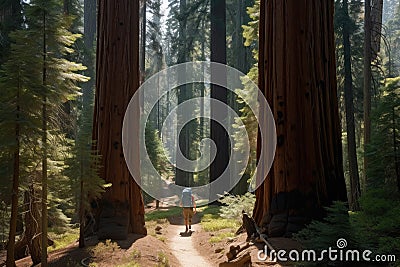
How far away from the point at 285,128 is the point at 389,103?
2.18 metres

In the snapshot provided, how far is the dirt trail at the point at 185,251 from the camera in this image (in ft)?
27.1

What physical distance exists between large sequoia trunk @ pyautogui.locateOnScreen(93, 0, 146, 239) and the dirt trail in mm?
1157

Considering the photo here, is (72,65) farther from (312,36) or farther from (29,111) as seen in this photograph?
(312,36)
